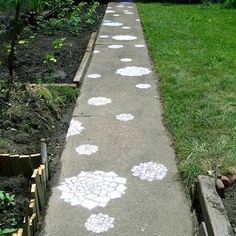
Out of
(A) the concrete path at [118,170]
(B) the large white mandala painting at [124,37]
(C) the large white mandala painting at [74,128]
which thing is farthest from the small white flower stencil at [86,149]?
(B) the large white mandala painting at [124,37]

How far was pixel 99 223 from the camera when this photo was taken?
9.03 ft

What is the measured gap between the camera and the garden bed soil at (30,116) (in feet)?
10.1

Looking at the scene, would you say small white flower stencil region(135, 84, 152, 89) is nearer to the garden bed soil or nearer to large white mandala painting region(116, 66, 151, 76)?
large white mandala painting region(116, 66, 151, 76)

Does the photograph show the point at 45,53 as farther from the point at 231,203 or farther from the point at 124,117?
the point at 231,203

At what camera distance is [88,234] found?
2.66 m

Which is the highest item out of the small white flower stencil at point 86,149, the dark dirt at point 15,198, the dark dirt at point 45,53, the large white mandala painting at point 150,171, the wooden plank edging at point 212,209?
the wooden plank edging at point 212,209

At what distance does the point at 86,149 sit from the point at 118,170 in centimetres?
46

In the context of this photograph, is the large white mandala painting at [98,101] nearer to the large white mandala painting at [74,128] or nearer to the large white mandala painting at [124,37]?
the large white mandala painting at [74,128]

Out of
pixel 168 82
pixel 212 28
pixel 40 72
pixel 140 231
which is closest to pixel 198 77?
pixel 168 82

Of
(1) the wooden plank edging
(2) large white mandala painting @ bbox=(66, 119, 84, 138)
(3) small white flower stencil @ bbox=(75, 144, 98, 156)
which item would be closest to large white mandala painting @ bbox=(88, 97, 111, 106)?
(2) large white mandala painting @ bbox=(66, 119, 84, 138)

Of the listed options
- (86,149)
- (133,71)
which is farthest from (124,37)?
(86,149)

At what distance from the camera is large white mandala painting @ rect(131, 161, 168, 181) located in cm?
327

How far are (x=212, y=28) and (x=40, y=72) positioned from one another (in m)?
4.85

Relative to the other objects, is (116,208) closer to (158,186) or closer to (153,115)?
(158,186)
